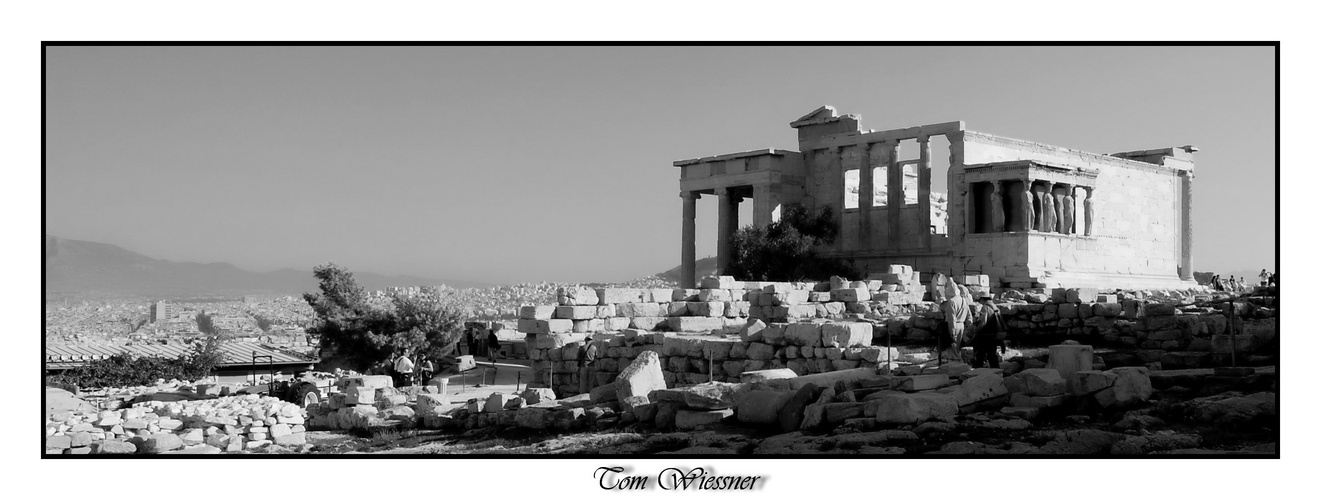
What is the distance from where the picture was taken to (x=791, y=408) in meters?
10.6

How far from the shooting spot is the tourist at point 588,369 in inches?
722

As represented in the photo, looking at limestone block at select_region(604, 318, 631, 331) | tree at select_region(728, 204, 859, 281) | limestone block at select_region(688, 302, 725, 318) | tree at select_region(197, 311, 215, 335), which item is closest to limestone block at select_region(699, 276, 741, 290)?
limestone block at select_region(688, 302, 725, 318)

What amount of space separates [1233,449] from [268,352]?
30248 millimetres

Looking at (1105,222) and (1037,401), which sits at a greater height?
(1105,222)

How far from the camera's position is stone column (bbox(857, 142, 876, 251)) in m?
33.4

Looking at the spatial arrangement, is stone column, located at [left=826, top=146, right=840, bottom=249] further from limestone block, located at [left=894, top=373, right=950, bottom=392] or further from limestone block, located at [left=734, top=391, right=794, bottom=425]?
limestone block, located at [left=734, top=391, right=794, bottom=425]

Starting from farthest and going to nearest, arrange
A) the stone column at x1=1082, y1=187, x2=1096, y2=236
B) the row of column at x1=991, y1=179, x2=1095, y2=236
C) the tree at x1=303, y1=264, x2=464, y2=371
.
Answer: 1. the tree at x1=303, y1=264, x2=464, y2=371
2. the stone column at x1=1082, y1=187, x2=1096, y2=236
3. the row of column at x1=991, y1=179, x2=1095, y2=236

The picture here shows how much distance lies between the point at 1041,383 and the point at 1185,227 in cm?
2818

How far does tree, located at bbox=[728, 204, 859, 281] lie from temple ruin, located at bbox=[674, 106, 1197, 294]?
1.33m

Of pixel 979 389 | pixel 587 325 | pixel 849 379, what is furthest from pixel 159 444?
pixel 587 325

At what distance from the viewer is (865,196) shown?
33.7 m

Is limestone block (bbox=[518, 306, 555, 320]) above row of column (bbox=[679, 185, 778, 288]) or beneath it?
beneath

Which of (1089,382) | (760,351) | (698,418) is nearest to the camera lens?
(1089,382)

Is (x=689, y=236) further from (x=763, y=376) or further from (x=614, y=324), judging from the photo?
(x=763, y=376)
